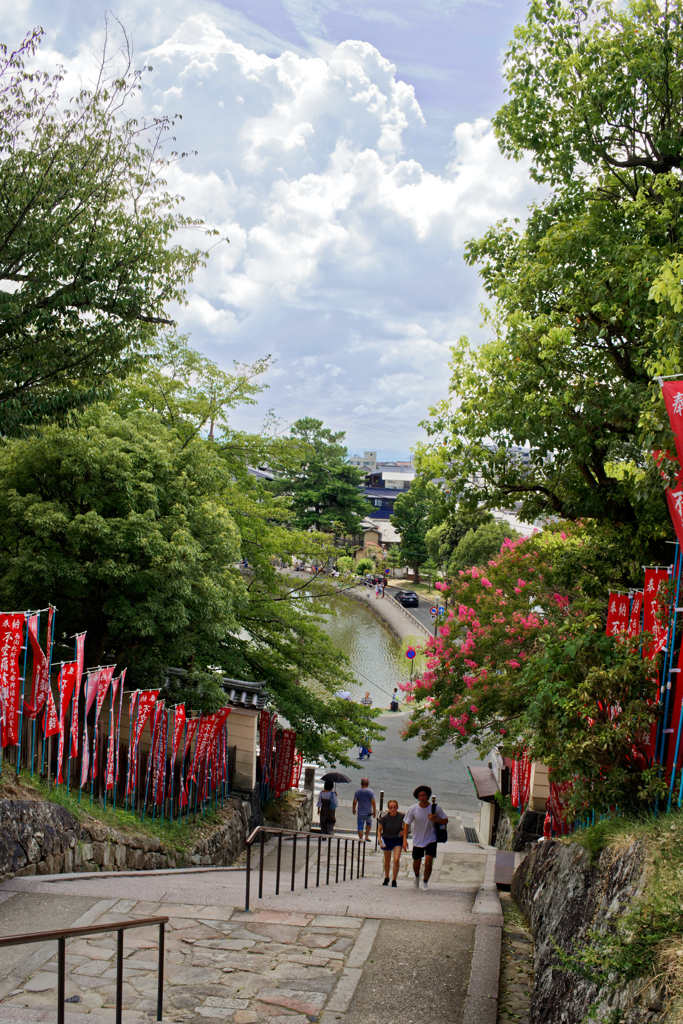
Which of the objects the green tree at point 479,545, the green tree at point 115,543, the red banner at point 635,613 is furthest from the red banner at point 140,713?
the green tree at point 479,545

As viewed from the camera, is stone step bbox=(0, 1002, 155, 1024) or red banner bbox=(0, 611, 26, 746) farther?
red banner bbox=(0, 611, 26, 746)

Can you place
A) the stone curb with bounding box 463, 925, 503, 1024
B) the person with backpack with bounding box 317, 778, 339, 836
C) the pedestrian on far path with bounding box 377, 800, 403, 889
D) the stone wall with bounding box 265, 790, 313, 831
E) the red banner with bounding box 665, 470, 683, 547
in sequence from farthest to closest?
1. the stone wall with bounding box 265, 790, 313, 831
2. the person with backpack with bounding box 317, 778, 339, 836
3. the pedestrian on far path with bounding box 377, 800, 403, 889
4. the red banner with bounding box 665, 470, 683, 547
5. the stone curb with bounding box 463, 925, 503, 1024

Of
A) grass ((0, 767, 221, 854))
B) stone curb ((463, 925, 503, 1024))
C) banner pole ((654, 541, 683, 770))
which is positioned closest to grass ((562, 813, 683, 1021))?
stone curb ((463, 925, 503, 1024))

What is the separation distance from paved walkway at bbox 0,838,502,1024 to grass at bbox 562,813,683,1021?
1716 mm

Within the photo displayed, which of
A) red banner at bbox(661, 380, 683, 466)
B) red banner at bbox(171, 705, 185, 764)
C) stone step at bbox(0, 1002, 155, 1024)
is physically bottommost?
stone step at bbox(0, 1002, 155, 1024)

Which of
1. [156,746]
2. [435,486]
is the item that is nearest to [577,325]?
[435,486]

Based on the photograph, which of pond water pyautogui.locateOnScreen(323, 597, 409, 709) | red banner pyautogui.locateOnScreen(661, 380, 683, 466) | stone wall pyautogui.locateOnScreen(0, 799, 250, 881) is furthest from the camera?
pond water pyautogui.locateOnScreen(323, 597, 409, 709)

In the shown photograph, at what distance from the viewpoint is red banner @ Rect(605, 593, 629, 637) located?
7.64 meters

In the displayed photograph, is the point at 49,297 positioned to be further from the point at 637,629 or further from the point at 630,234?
the point at 637,629

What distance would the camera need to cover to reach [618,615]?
25.5 feet

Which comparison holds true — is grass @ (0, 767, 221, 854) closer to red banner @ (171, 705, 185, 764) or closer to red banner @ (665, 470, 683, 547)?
red banner @ (171, 705, 185, 764)

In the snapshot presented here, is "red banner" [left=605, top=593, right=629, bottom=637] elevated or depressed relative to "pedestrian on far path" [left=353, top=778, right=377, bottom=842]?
elevated

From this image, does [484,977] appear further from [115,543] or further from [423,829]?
[115,543]

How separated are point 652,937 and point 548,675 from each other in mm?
3406
